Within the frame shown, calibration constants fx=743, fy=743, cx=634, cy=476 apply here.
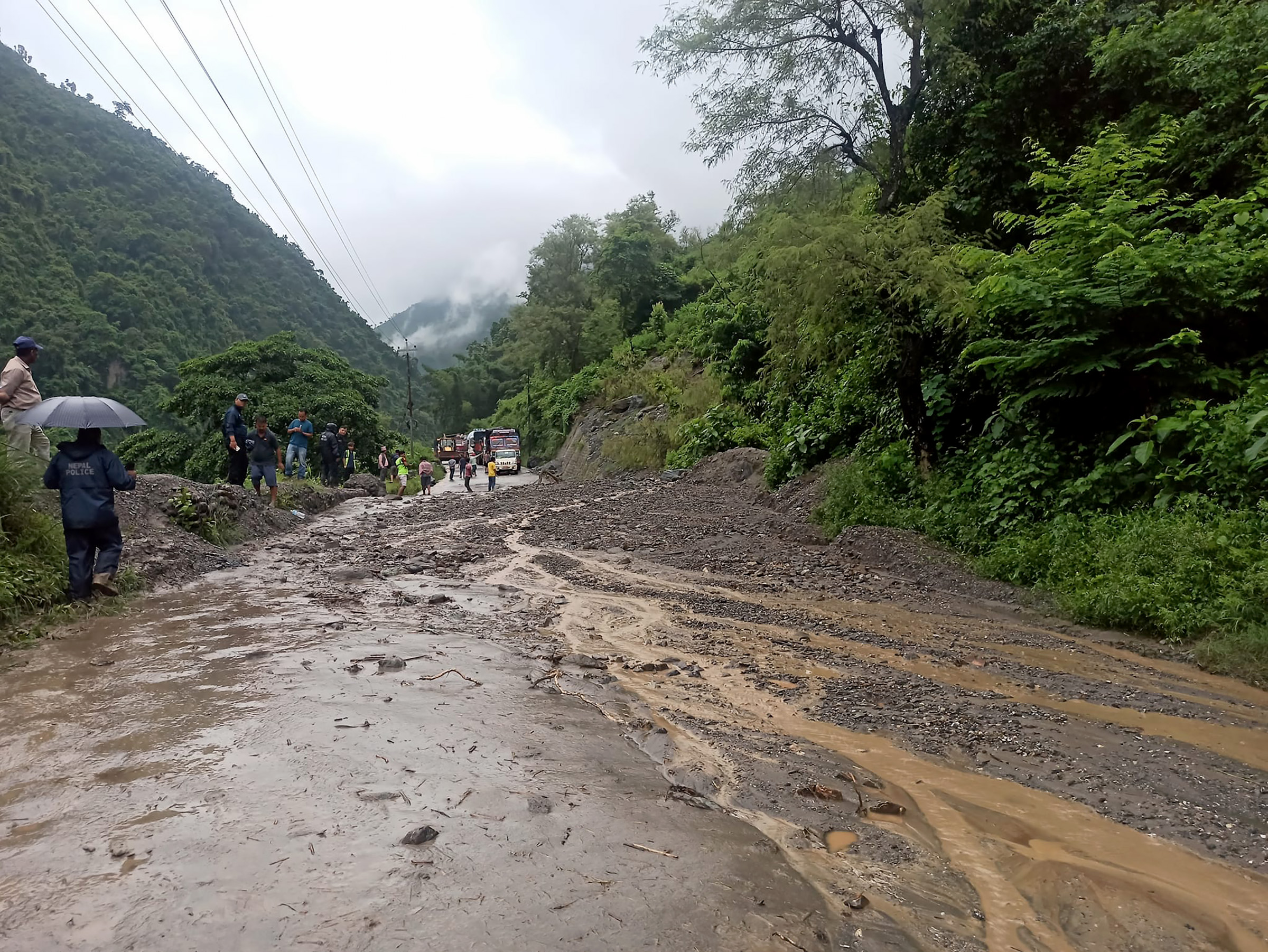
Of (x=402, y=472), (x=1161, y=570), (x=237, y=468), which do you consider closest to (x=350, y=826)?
(x=1161, y=570)

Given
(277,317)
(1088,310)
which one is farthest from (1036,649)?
(277,317)

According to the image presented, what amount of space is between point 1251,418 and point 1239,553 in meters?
1.36

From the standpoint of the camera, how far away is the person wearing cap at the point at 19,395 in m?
6.93

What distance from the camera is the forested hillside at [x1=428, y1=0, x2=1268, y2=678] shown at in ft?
22.1

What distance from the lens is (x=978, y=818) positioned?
3188mm

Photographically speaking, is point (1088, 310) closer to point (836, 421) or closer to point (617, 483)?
point (836, 421)

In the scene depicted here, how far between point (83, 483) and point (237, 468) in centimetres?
766

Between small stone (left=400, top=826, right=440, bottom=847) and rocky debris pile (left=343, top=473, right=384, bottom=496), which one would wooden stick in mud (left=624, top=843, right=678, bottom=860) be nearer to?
small stone (left=400, top=826, right=440, bottom=847)

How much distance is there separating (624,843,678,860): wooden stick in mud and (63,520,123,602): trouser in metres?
5.87

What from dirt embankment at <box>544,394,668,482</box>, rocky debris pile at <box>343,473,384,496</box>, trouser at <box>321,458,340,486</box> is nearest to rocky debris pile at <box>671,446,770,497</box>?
dirt embankment at <box>544,394,668,482</box>

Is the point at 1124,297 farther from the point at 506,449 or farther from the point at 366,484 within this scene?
the point at 506,449

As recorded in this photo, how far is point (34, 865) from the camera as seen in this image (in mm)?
2477

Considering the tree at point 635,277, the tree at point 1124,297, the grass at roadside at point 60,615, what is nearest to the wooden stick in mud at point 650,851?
the grass at roadside at point 60,615

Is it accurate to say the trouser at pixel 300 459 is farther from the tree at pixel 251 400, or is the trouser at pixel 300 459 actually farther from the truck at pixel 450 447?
the truck at pixel 450 447
